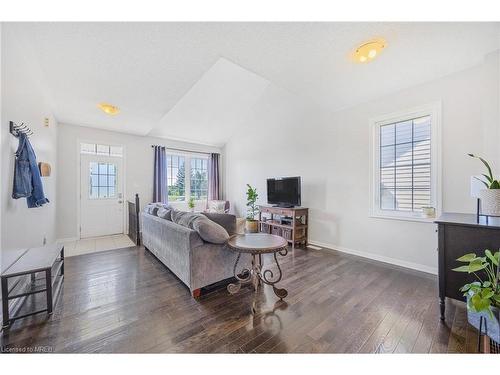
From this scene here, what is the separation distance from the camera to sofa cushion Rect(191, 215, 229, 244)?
2164mm

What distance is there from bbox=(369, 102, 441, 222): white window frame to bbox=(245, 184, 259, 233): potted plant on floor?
8.27 feet

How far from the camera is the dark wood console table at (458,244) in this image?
1.63 m

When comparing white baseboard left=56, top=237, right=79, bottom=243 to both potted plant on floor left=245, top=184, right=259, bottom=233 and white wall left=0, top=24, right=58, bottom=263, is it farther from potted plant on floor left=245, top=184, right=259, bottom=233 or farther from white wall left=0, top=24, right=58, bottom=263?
potted plant on floor left=245, top=184, right=259, bottom=233

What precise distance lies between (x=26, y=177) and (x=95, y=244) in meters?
2.52

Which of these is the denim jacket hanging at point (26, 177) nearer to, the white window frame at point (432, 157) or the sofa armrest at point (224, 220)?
the sofa armrest at point (224, 220)

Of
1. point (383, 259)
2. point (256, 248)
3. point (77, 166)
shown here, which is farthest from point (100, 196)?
point (383, 259)

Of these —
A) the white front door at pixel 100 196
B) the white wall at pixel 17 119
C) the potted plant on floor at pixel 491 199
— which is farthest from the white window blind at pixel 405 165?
the white front door at pixel 100 196

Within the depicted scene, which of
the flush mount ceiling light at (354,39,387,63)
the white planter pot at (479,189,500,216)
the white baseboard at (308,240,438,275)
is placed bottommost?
the white baseboard at (308,240,438,275)

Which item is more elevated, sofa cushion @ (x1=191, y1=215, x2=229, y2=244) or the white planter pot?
the white planter pot

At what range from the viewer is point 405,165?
122 inches

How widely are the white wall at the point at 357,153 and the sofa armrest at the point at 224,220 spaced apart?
2.18 m

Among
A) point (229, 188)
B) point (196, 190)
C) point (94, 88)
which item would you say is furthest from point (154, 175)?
point (94, 88)

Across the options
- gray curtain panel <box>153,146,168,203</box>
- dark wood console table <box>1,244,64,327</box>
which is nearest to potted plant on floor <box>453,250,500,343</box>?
dark wood console table <box>1,244,64,327</box>
